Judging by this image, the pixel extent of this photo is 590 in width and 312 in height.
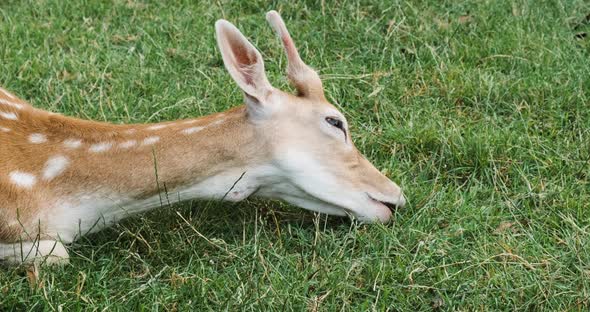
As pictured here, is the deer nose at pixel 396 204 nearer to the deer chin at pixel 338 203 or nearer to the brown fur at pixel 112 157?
the deer chin at pixel 338 203

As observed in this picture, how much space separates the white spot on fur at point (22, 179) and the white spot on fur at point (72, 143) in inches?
8.5

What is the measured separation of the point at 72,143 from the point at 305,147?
990mm

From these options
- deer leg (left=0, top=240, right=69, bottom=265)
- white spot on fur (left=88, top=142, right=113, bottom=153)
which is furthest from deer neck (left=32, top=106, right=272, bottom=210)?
deer leg (left=0, top=240, right=69, bottom=265)

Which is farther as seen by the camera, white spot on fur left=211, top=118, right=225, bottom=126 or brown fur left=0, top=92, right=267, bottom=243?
white spot on fur left=211, top=118, right=225, bottom=126

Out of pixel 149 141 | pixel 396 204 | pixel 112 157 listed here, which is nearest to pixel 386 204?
pixel 396 204

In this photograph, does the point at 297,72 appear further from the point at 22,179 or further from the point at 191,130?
the point at 22,179

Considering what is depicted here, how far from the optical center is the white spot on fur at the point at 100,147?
464 cm

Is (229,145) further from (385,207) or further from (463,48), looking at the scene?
(463,48)

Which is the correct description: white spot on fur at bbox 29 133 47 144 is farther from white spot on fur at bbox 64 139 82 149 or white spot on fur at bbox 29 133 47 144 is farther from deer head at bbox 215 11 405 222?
deer head at bbox 215 11 405 222

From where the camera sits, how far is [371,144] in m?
5.74

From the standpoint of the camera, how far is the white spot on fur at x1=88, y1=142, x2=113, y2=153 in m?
4.64

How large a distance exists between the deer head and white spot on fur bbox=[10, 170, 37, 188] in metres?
0.94

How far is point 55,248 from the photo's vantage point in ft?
14.8

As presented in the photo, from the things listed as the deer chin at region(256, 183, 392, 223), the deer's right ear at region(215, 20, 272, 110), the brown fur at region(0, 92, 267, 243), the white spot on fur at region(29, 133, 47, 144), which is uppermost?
the deer's right ear at region(215, 20, 272, 110)
